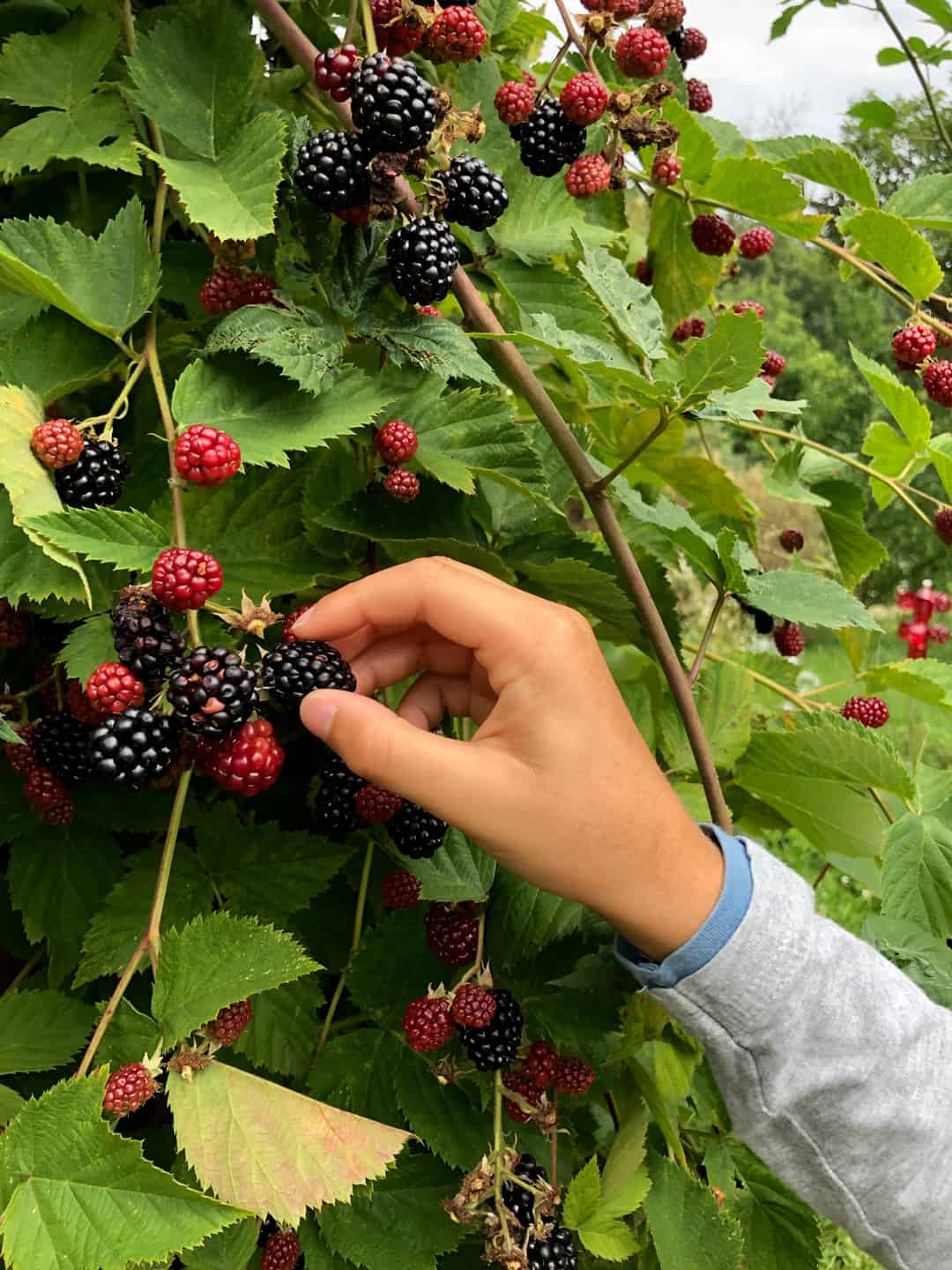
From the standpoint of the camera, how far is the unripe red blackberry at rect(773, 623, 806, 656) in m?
1.40

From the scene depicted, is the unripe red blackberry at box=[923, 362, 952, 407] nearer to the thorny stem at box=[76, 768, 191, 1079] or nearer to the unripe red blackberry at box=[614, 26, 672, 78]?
the unripe red blackberry at box=[614, 26, 672, 78]

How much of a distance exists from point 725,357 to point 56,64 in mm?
486

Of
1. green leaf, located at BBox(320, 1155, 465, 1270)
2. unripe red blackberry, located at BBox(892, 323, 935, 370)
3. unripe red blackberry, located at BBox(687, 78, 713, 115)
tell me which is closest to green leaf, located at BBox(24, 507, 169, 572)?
green leaf, located at BBox(320, 1155, 465, 1270)

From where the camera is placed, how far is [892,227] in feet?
2.77

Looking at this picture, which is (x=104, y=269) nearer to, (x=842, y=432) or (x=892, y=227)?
(x=892, y=227)

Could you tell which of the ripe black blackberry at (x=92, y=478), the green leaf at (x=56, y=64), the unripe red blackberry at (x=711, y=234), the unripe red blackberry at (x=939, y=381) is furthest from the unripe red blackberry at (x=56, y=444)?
the unripe red blackberry at (x=939, y=381)

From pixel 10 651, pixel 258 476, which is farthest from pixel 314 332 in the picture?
pixel 10 651

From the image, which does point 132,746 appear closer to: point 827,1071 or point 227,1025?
point 227,1025

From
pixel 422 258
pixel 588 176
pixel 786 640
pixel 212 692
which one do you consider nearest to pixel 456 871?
pixel 212 692

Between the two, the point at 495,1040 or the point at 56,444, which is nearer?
the point at 56,444

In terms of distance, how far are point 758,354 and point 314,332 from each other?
10.6 inches

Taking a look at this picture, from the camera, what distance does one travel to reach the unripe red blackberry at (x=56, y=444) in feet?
1.87

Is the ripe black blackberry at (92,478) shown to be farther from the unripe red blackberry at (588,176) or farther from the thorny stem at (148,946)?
the unripe red blackberry at (588,176)

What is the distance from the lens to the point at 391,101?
55 cm
